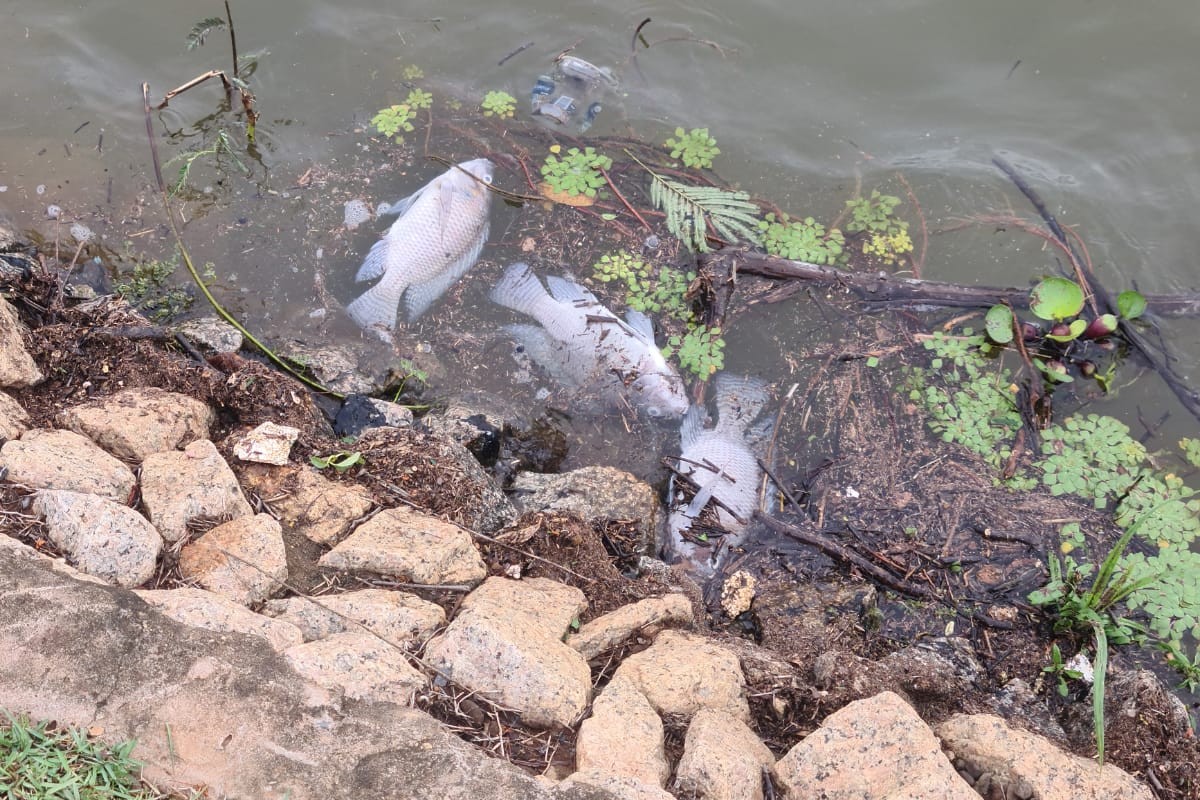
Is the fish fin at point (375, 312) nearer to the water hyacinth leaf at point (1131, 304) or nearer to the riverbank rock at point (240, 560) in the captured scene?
the riverbank rock at point (240, 560)

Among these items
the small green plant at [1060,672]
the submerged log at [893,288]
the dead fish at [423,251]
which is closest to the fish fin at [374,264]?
the dead fish at [423,251]

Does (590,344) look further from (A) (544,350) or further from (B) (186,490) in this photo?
(B) (186,490)

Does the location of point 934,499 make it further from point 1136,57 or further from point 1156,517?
point 1136,57

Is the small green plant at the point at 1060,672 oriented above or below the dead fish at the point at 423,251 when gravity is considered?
below

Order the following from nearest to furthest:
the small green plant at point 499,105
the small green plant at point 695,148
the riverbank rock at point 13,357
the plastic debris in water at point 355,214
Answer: the riverbank rock at point 13,357, the plastic debris in water at point 355,214, the small green plant at point 695,148, the small green plant at point 499,105

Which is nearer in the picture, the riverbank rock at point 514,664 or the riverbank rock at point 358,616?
the riverbank rock at point 514,664

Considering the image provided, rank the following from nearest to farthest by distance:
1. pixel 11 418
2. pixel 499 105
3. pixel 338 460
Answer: pixel 11 418
pixel 338 460
pixel 499 105

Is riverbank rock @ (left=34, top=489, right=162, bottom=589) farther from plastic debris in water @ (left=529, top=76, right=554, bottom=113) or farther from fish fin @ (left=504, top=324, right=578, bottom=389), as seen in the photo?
plastic debris in water @ (left=529, top=76, right=554, bottom=113)

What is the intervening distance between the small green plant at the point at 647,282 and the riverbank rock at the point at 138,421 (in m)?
2.67

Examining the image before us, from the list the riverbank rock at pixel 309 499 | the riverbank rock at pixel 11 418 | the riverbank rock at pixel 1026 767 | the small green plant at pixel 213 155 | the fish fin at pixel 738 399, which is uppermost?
the small green plant at pixel 213 155

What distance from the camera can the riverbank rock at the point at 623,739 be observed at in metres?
2.58

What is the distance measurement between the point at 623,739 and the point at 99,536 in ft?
6.59

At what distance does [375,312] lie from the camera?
201 inches

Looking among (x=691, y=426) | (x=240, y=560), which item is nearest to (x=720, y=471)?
(x=691, y=426)
